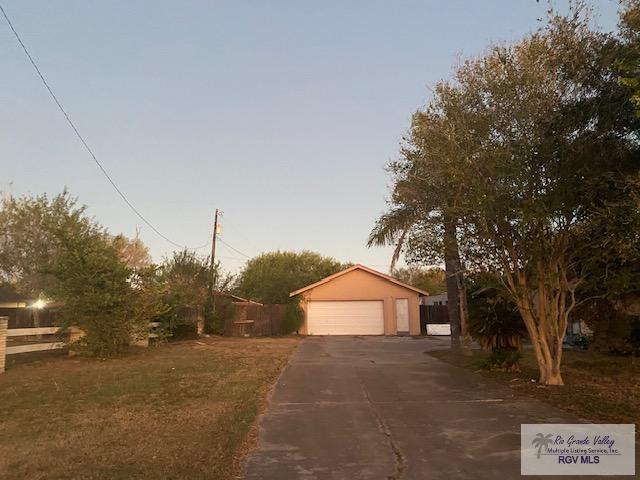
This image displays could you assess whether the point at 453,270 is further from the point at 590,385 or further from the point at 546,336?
the point at 590,385

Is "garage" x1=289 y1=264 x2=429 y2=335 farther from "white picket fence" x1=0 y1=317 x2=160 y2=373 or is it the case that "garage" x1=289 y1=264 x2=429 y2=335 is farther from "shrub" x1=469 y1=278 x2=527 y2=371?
"shrub" x1=469 y1=278 x2=527 y2=371

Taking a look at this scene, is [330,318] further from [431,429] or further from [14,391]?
[431,429]

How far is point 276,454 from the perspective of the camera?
22.3 feet

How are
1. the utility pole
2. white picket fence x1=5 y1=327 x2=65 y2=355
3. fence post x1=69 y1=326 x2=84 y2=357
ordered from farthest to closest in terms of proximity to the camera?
the utility pole → fence post x1=69 y1=326 x2=84 y2=357 → white picket fence x1=5 y1=327 x2=65 y2=355

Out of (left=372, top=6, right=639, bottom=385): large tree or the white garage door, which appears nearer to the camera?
(left=372, top=6, right=639, bottom=385): large tree

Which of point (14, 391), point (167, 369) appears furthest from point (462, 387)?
point (14, 391)

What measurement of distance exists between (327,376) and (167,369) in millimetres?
4430

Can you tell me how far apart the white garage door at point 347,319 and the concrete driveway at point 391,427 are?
22.6 metres

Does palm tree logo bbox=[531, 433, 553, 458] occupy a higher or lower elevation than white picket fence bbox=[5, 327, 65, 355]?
lower

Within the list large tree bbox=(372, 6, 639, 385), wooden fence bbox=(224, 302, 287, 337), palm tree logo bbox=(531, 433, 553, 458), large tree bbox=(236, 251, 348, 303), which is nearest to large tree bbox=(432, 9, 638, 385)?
large tree bbox=(372, 6, 639, 385)

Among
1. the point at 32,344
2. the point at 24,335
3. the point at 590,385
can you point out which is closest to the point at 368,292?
the point at 32,344

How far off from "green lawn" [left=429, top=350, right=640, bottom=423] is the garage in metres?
18.6

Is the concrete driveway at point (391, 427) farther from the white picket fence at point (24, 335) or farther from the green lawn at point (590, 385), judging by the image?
the white picket fence at point (24, 335)

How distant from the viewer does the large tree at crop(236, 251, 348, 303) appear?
42.6 metres
